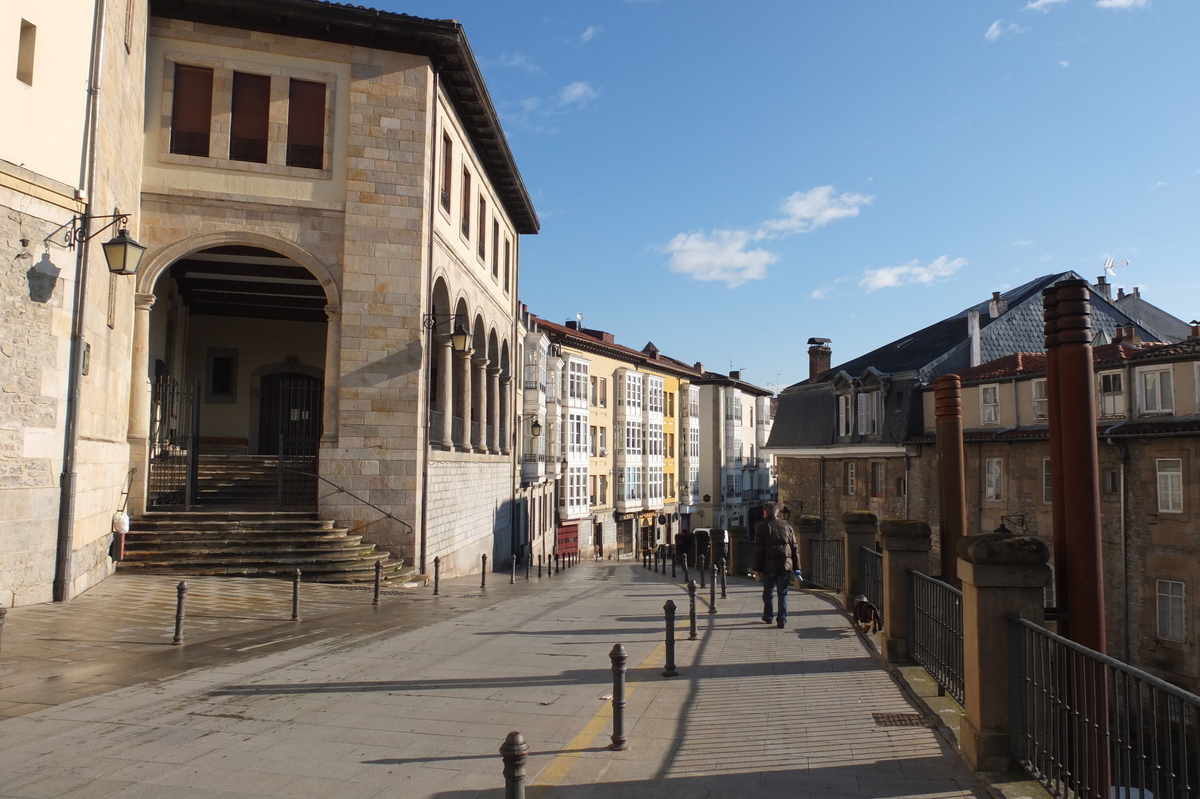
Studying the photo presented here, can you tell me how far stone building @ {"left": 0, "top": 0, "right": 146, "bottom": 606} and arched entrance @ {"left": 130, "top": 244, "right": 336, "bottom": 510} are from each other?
476 cm

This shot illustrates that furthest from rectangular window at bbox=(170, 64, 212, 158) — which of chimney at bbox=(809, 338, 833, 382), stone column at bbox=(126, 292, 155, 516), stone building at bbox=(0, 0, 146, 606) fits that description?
chimney at bbox=(809, 338, 833, 382)

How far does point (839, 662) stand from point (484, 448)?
18.8 meters

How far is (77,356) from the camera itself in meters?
12.4

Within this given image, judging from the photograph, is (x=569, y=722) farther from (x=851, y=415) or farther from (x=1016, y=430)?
(x=851, y=415)

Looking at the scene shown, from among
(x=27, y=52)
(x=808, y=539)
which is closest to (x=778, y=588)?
(x=808, y=539)

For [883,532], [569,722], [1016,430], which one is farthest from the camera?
[1016,430]

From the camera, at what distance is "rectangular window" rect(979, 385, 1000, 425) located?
30516 millimetres

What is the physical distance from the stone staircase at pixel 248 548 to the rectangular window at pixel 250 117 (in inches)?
292

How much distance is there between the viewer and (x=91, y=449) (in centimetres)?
1343

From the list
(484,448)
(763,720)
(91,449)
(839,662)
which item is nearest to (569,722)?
(763,720)

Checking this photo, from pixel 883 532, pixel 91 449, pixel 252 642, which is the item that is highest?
pixel 91 449

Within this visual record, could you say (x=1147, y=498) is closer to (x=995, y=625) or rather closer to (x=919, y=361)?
(x=919, y=361)

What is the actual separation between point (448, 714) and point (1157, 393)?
24.7 m

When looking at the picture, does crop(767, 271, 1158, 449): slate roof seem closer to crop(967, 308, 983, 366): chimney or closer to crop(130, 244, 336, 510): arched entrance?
crop(967, 308, 983, 366): chimney
